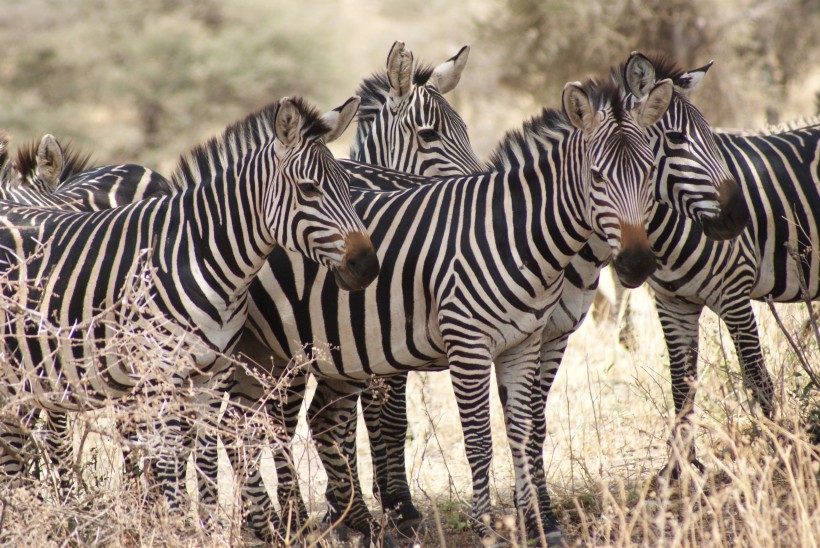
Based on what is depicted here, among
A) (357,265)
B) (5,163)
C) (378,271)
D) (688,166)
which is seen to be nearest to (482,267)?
(378,271)

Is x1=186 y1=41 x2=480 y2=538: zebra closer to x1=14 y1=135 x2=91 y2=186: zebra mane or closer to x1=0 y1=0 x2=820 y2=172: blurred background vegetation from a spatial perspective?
x1=14 y1=135 x2=91 y2=186: zebra mane

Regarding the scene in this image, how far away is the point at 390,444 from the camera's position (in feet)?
19.7

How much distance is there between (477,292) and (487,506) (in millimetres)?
1140

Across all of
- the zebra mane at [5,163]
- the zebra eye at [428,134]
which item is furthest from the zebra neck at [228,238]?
the zebra mane at [5,163]

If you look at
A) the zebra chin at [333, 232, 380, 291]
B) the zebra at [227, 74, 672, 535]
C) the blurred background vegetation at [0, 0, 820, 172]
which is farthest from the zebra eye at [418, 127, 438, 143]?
the blurred background vegetation at [0, 0, 820, 172]

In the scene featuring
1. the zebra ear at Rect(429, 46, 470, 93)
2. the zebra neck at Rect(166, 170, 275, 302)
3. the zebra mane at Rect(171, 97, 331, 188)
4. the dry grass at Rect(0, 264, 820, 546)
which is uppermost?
the zebra ear at Rect(429, 46, 470, 93)

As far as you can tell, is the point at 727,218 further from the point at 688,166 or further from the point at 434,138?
the point at 434,138

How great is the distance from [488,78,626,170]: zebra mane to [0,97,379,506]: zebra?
1.00 m

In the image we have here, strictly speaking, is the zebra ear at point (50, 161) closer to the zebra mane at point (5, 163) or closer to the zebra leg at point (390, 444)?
the zebra mane at point (5, 163)

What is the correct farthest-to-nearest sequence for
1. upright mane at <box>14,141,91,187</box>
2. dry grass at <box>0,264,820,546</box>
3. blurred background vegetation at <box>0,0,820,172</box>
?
blurred background vegetation at <box>0,0,820,172</box>
upright mane at <box>14,141,91,187</box>
dry grass at <box>0,264,820,546</box>

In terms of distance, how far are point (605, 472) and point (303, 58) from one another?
2044 cm

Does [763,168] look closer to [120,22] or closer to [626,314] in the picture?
[626,314]

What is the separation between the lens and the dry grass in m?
3.60

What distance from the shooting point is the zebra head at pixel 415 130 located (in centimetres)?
645
